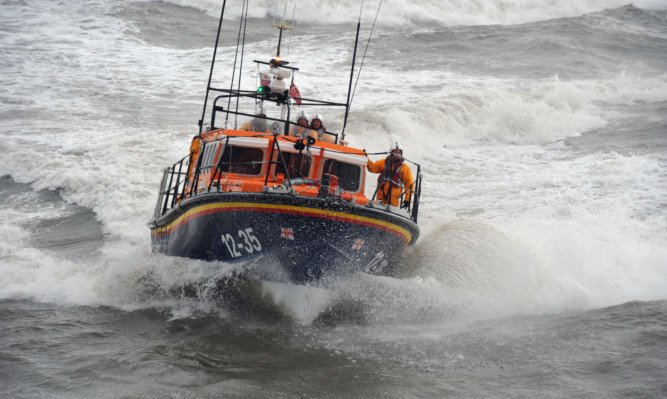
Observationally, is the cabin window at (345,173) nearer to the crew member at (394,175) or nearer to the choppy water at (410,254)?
the crew member at (394,175)

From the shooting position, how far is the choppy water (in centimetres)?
577

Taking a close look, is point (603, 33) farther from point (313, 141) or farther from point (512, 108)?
point (313, 141)

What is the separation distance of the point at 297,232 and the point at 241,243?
0.68m

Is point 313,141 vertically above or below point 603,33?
below

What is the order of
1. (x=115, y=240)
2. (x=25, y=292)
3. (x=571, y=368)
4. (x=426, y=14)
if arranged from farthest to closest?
(x=426, y=14), (x=115, y=240), (x=25, y=292), (x=571, y=368)

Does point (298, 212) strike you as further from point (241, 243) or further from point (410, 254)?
point (410, 254)

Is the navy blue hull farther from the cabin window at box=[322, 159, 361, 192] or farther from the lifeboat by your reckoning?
the cabin window at box=[322, 159, 361, 192]

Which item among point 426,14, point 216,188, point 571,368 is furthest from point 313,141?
point 426,14

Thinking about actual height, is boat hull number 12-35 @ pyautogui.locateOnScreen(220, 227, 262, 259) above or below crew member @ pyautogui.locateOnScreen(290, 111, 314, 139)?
below

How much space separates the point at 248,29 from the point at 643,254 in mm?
26109

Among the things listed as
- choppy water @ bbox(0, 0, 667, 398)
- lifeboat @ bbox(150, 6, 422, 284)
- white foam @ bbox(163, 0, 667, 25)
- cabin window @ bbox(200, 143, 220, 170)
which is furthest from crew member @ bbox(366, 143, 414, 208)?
white foam @ bbox(163, 0, 667, 25)

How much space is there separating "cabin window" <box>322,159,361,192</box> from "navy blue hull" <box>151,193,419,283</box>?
105 cm

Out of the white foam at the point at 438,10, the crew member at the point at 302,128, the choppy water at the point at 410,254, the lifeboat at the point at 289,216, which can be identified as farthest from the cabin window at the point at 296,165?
the white foam at the point at 438,10

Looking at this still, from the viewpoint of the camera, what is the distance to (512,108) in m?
19.7
